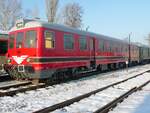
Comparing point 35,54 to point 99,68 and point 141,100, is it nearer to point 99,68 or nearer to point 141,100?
point 141,100

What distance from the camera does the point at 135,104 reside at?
920cm

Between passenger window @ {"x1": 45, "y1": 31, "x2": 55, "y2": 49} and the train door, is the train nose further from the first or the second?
the train door

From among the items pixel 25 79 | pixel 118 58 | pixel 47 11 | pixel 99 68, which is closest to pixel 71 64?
pixel 25 79

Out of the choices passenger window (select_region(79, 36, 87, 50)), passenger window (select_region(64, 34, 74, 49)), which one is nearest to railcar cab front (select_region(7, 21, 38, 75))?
passenger window (select_region(64, 34, 74, 49))

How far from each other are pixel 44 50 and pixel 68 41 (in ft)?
8.07

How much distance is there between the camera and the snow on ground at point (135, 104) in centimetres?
824

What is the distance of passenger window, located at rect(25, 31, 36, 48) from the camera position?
45.3 ft

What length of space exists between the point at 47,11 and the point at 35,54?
3006 cm

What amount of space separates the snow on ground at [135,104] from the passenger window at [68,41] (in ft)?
17.7

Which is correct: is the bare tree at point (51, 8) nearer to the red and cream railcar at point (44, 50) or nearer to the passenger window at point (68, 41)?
the red and cream railcar at point (44, 50)

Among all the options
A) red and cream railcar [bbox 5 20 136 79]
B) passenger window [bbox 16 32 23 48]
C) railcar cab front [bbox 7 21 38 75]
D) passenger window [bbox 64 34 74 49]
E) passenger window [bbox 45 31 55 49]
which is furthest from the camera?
passenger window [bbox 64 34 74 49]

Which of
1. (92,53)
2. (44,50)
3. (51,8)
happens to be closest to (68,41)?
(44,50)

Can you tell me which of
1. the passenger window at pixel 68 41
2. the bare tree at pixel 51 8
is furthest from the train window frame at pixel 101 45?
the bare tree at pixel 51 8

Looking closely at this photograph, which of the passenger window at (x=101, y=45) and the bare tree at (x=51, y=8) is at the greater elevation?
the bare tree at (x=51, y=8)
